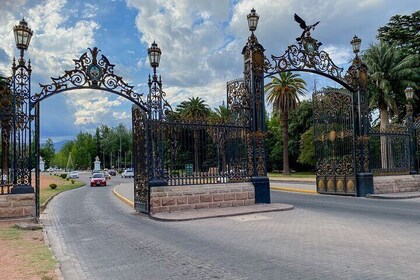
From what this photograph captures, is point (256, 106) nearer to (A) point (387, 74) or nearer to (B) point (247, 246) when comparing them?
(B) point (247, 246)

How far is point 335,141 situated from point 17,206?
14943 mm

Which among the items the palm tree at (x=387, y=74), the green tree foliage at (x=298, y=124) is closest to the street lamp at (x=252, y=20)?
the palm tree at (x=387, y=74)

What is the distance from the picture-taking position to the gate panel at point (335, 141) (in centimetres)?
1930

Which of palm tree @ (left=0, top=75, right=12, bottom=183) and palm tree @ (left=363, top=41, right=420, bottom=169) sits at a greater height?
palm tree @ (left=363, top=41, right=420, bottom=169)

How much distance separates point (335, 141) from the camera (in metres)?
19.8

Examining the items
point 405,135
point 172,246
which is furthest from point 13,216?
point 405,135

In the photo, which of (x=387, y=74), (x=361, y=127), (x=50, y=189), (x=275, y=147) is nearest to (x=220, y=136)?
(x=361, y=127)

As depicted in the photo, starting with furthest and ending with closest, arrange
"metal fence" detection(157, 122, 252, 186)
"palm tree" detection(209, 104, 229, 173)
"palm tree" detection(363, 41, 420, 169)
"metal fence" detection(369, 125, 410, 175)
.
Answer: "palm tree" detection(363, 41, 420, 169), "metal fence" detection(369, 125, 410, 175), "palm tree" detection(209, 104, 229, 173), "metal fence" detection(157, 122, 252, 186)

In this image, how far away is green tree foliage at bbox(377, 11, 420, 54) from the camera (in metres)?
37.2

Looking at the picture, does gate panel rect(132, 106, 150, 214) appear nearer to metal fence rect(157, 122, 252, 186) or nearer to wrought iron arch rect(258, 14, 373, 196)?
metal fence rect(157, 122, 252, 186)

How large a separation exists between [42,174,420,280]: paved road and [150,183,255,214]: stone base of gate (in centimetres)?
91

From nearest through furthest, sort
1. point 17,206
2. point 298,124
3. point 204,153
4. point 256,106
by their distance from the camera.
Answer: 1. point 17,206
2. point 204,153
3. point 256,106
4. point 298,124

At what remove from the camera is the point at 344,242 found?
8.38m

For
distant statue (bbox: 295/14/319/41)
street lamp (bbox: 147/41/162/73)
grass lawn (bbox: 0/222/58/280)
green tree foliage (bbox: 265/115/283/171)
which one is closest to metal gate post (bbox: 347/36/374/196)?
distant statue (bbox: 295/14/319/41)
